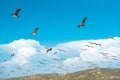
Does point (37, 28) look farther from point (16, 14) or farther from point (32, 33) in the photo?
point (16, 14)

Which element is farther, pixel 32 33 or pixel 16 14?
pixel 32 33

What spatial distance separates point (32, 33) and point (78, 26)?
14.2m

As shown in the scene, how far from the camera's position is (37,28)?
299 feet

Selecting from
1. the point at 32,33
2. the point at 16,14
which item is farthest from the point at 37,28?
the point at 16,14

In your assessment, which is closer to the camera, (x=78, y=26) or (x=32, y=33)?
(x=78, y=26)

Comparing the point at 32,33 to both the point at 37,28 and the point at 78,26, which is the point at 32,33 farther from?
the point at 78,26

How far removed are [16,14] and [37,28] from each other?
33.2ft

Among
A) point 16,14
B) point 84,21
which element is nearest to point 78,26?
point 84,21

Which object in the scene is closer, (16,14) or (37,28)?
(16,14)

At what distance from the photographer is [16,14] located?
8181cm

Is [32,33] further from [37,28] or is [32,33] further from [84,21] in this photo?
[84,21]

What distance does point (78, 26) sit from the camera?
80.9m

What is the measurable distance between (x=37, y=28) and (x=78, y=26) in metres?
12.9

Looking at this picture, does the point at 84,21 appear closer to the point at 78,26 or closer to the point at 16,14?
the point at 78,26
